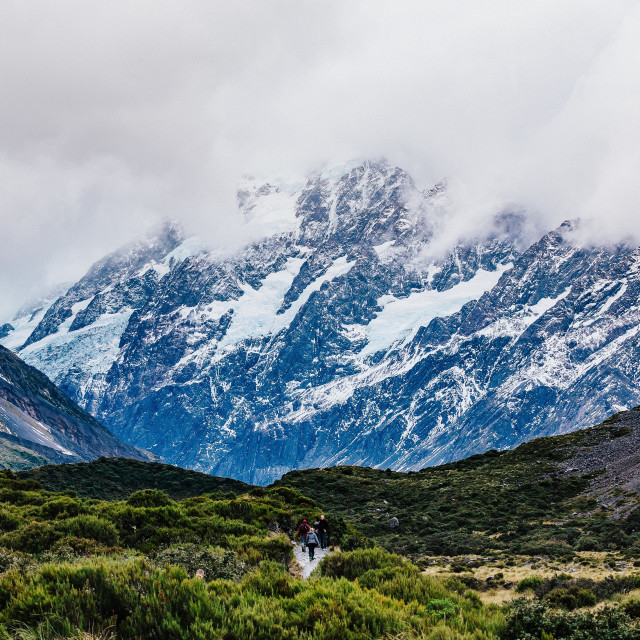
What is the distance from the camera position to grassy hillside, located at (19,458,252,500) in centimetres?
7456

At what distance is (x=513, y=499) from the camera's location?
177ft

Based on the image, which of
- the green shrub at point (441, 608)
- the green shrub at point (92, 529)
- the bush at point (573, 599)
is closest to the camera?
the green shrub at point (441, 608)

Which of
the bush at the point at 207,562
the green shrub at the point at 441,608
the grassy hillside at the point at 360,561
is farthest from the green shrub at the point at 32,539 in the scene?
the green shrub at the point at 441,608

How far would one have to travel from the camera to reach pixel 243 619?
9758mm

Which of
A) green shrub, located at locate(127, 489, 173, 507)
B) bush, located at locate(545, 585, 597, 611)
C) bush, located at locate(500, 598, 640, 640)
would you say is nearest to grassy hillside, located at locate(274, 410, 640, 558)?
bush, located at locate(545, 585, 597, 611)

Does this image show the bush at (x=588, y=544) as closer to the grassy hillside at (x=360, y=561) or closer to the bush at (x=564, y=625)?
the grassy hillside at (x=360, y=561)

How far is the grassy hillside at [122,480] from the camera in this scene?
74.6 meters

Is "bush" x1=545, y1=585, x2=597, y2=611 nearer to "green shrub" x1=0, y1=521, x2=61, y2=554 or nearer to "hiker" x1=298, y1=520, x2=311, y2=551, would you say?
"hiker" x1=298, y1=520, x2=311, y2=551

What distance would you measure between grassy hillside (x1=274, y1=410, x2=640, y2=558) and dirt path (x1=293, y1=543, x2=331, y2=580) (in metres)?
10.5

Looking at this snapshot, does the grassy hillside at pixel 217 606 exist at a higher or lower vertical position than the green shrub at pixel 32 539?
lower

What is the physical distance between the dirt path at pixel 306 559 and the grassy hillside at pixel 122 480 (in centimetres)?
5038

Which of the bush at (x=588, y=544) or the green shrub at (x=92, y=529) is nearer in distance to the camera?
the green shrub at (x=92, y=529)

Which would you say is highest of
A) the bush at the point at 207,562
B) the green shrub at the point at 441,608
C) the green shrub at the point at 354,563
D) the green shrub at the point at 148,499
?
the green shrub at the point at 148,499

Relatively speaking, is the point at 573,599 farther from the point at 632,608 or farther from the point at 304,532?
the point at 304,532
